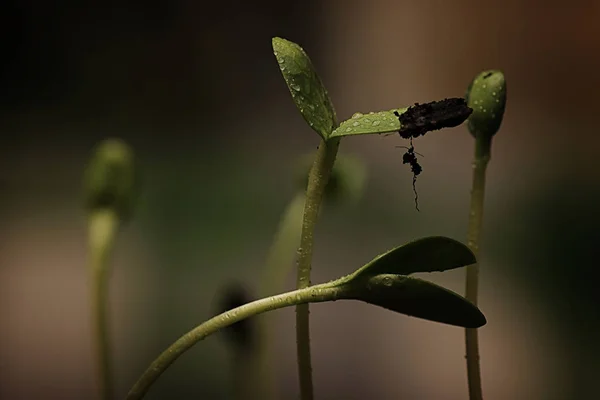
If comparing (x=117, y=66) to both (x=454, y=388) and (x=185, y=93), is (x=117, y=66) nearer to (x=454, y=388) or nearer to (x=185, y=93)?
(x=185, y=93)

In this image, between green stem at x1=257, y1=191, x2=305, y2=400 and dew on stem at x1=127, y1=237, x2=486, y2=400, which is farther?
green stem at x1=257, y1=191, x2=305, y2=400

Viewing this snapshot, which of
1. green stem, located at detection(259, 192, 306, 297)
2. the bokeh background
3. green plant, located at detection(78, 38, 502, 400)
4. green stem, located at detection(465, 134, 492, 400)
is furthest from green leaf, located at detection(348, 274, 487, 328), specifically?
the bokeh background

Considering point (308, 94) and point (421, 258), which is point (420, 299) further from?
point (308, 94)

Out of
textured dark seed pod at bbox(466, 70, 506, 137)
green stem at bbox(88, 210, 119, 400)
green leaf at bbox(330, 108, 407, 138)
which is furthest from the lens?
green stem at bbox(88, 210, 119, 400)

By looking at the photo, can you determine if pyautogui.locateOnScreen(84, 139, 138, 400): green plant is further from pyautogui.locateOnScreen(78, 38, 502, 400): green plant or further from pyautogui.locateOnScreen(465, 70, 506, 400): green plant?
pyautogui.locateOnScreen(465, 70, 506, 400): green plant

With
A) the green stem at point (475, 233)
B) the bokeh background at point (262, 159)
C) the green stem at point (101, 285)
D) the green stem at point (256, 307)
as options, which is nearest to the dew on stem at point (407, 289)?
the green stem at point (256, 307)

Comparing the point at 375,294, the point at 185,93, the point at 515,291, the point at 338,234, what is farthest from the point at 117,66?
the point at 375,294

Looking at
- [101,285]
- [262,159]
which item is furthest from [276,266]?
[262,159]
